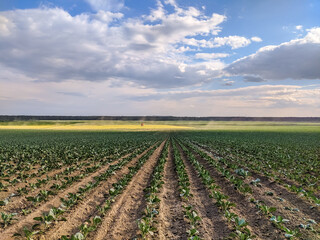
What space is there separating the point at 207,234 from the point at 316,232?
3.42 m

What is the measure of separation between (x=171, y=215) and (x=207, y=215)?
1.33 meters

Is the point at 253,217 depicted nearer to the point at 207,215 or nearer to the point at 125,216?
the point at 207,215

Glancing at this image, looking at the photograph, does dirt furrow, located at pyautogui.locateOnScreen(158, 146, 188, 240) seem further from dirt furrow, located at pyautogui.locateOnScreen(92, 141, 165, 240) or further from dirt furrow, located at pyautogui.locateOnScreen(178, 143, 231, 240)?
dirt furrow, located at pyautogui.locateOnScreen(92, 141, 165, 240)

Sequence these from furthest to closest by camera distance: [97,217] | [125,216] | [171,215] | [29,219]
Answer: [171,215] < [125,216] < [29,219] < [97,217]

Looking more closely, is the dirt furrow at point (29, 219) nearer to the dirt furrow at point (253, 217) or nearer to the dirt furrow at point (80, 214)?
the dirt furrow at point (80, 214)

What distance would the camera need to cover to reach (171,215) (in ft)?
27.4

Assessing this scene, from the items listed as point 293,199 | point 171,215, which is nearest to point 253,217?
point 171,215

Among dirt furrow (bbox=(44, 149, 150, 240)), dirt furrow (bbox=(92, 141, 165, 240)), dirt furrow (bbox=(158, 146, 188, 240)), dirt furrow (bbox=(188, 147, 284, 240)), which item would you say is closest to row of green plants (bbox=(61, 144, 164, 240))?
dirt furrow (bbox=(92, 141, 165, 240))

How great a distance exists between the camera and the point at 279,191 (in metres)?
11.6

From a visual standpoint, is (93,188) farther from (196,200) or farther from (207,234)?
(207,234)

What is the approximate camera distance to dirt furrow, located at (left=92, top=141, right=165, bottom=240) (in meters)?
6.79

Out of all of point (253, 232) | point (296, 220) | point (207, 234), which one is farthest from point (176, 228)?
point (296, 220)

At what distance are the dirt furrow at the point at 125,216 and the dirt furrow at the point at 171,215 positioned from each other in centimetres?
85

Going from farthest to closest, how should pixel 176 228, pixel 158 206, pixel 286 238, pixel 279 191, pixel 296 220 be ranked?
1. pixel 279 191
2. pixel 158 206
3. pixel 296 220
4. pixel 176 228
5. pixel 286 238
